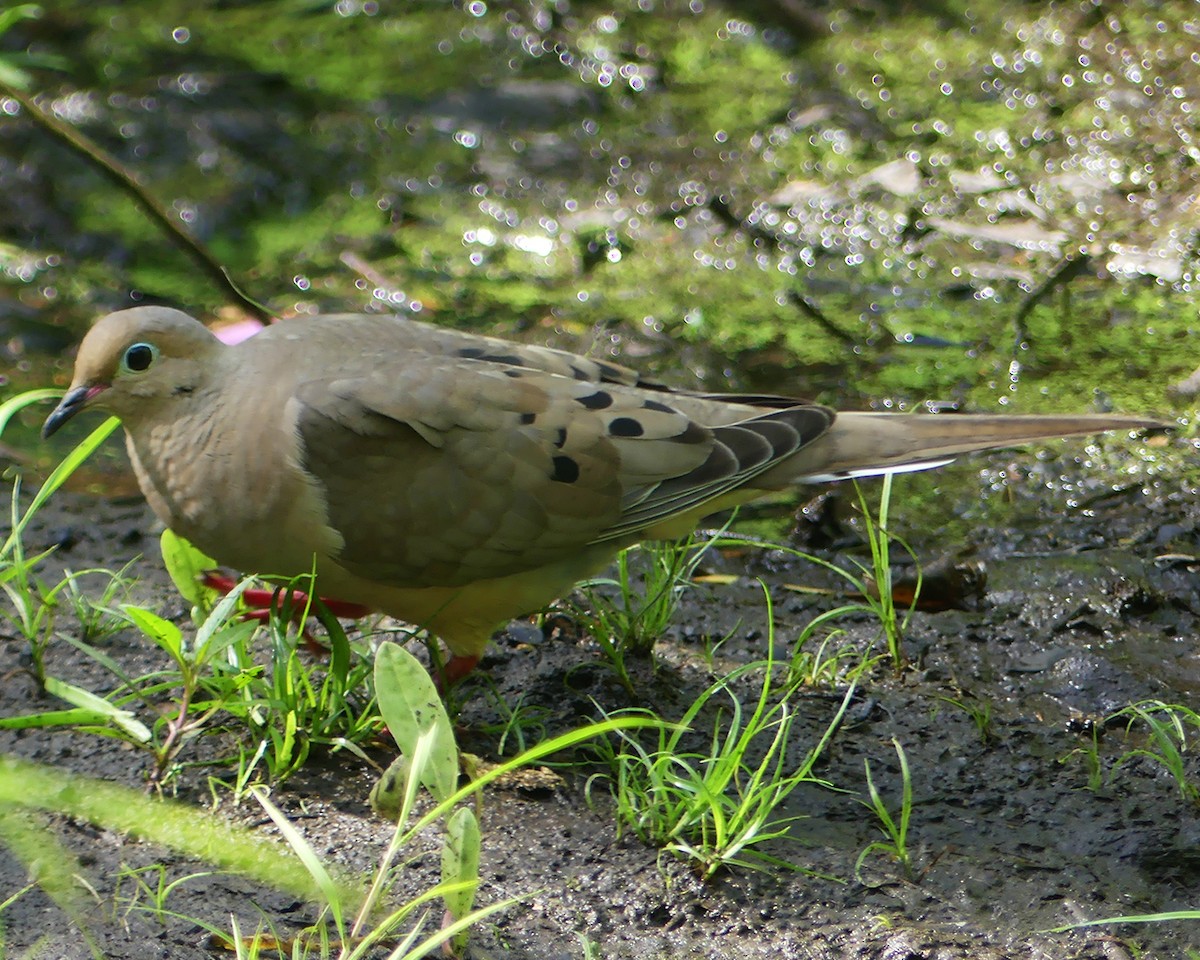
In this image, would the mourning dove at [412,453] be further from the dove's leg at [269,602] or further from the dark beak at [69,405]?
the dove's leg at [269,602]

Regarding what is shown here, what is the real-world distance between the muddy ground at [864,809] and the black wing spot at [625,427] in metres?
0.60

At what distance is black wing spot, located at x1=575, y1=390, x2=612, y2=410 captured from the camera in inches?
137

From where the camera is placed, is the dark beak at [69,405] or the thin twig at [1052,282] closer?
the dark beak at [69,405]

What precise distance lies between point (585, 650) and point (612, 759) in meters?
0.62

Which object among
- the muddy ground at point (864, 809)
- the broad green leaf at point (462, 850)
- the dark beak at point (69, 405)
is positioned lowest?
the muddy ground at point (864, 809)

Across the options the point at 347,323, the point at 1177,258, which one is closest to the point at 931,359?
the point at 1177,258

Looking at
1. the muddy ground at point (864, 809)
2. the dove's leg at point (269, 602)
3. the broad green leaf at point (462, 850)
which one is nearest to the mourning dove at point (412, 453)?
the dove's leg at point (269, 602)

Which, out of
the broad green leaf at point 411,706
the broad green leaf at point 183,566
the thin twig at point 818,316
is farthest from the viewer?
the thin twig at point 818,316

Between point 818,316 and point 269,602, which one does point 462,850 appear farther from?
point 818,316

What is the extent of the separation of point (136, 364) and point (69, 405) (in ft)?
0.59

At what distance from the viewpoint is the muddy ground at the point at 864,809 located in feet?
8.79

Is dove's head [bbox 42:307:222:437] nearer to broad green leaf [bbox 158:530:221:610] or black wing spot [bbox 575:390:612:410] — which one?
broad green leaf [bbox 158:530:221:610]

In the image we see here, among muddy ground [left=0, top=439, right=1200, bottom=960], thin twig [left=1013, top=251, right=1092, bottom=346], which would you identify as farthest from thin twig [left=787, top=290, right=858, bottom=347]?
muddy ground [left=0, top=439, right=1200, bottom=960]

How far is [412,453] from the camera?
10.8 ft
